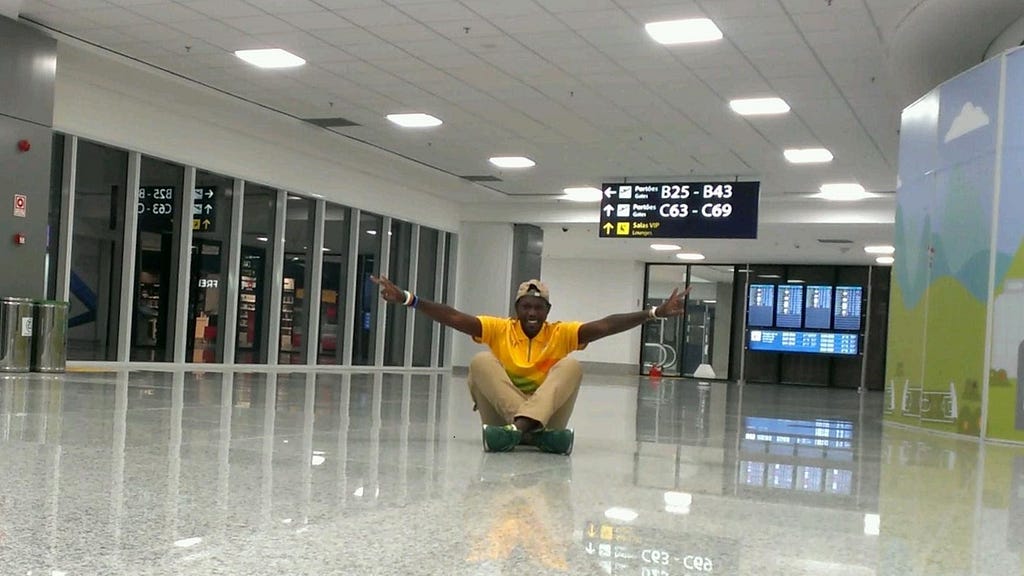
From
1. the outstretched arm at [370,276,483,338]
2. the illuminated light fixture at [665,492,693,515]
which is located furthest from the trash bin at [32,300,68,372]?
the illuminated light fixture at [665,492,693,515]

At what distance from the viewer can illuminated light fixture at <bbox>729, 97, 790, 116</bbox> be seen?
14.9 meters

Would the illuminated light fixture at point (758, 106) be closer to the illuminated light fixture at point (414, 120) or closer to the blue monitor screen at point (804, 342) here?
the illuminated light fixture at point (414, 120)

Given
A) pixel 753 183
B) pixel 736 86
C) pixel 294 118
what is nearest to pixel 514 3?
pixel 736 86

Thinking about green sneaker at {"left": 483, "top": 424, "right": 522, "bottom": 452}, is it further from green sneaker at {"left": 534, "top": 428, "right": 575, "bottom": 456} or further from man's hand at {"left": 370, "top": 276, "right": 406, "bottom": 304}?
man's hand at {"left": 370, "top": 276, "right": 406, "bottom": 304}

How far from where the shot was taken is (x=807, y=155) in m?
18.6

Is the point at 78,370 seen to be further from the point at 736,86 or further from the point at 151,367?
→ the point at 736,86

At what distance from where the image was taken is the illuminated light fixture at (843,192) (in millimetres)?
21906

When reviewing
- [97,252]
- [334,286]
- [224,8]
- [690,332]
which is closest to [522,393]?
[224,8]

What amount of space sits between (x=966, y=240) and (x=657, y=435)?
173 inches

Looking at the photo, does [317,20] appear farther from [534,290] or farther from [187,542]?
[187,542]

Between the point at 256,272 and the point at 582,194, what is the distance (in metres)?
8.34

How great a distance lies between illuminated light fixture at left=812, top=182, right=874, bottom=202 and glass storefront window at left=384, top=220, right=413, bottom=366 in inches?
398

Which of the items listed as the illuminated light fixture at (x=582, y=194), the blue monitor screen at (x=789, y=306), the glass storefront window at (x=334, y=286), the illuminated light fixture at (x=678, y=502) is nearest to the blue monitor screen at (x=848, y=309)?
the blue monitor screen at (x=789, y=306)

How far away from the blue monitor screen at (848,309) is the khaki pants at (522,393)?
31335mm
